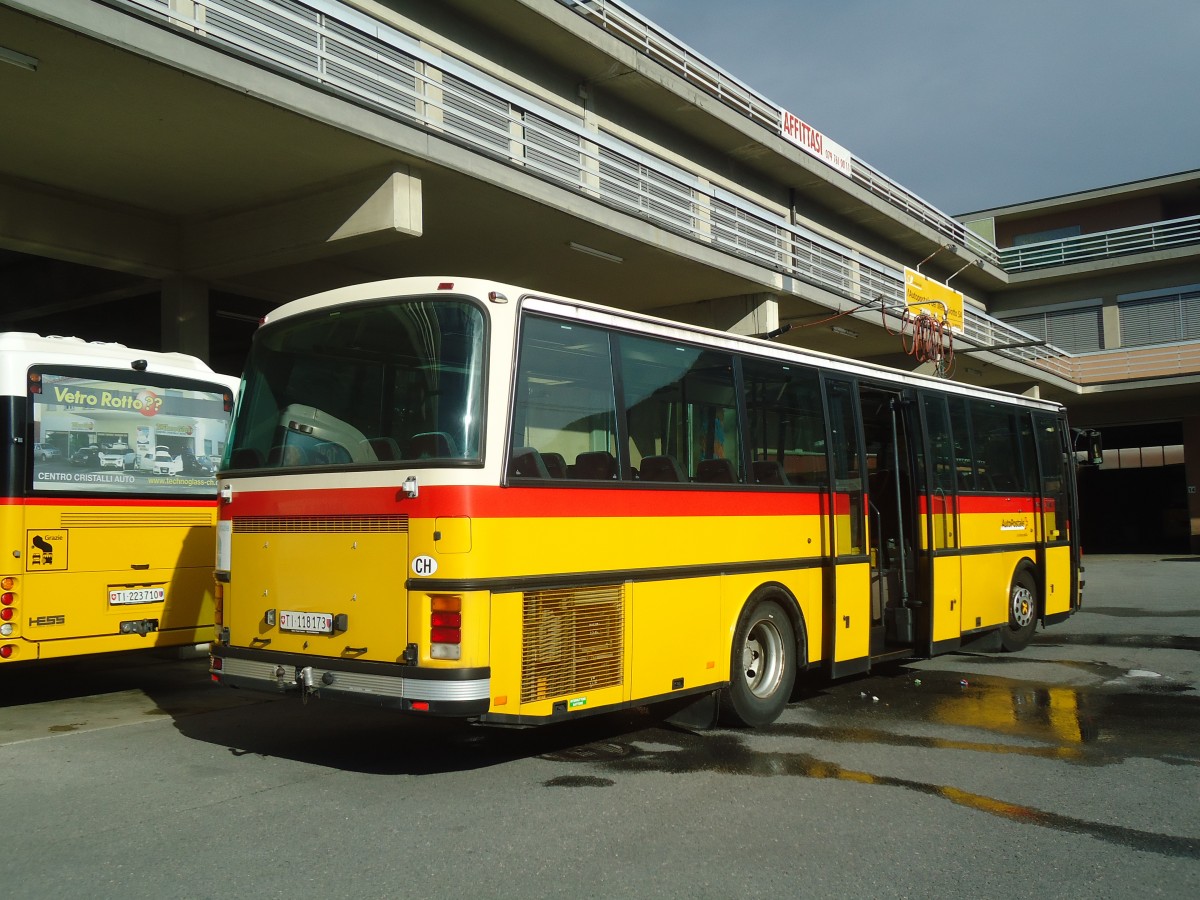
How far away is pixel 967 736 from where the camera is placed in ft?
26.4

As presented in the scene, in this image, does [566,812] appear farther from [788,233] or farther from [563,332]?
[788,233]

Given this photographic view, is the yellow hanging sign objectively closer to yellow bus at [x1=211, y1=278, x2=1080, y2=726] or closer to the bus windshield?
yellow bus at [x1=211, y1=278, x2=1080, y2=726]

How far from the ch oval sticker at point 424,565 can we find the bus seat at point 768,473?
3.15 meters

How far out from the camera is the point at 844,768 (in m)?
6.98

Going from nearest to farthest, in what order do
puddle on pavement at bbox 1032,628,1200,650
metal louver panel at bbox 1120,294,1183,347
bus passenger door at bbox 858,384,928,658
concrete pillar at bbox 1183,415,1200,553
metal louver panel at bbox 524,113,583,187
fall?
bus passenger door at bbox 858,384,928,658, puddle on pavement at bbox 1032,628,1200,650, metal louver panel at bbox 524,113,583,187, concrete pillar at bbox 1183,415,1200,553, metal louver panel at bbox 1120,294,1183,347

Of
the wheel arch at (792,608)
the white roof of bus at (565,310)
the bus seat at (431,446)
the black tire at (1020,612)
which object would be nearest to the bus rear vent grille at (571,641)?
the bus seat at (431,446)

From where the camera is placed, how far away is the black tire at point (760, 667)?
26.8 feet

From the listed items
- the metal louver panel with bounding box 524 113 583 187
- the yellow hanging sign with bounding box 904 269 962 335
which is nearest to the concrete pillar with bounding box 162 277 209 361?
the metal louver panel with bounding box 524 113 583 187

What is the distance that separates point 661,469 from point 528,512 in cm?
141

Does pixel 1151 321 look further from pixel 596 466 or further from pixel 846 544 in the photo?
pixel 596 466

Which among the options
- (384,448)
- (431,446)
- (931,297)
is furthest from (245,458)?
(931,297)

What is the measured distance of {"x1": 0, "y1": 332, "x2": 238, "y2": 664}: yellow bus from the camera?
924cm

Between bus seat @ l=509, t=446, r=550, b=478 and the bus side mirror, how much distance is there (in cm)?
1025

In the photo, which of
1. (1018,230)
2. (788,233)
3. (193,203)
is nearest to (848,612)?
(193,203)
